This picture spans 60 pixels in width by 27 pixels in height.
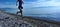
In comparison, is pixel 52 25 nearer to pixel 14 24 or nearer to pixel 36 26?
pixel 36 26

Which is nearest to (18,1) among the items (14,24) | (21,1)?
(21,1)

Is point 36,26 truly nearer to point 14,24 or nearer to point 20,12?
point 14,24

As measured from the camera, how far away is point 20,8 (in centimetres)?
1922

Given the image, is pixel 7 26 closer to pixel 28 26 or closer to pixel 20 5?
pixel 28 26

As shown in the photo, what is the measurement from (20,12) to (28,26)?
4.63 metres

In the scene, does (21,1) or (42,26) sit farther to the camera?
(21,1)

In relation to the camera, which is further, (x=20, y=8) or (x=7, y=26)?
(x=20, y=8)

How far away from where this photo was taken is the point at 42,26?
50.7ft

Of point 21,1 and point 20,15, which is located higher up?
point 21,1

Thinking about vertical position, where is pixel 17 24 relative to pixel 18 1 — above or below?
below

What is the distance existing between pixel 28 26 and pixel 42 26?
3.03 ft

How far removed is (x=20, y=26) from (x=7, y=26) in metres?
0.80

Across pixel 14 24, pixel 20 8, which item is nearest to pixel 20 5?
pixel 20 8

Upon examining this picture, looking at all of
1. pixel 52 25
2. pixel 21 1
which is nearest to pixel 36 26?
pixel 52 25
